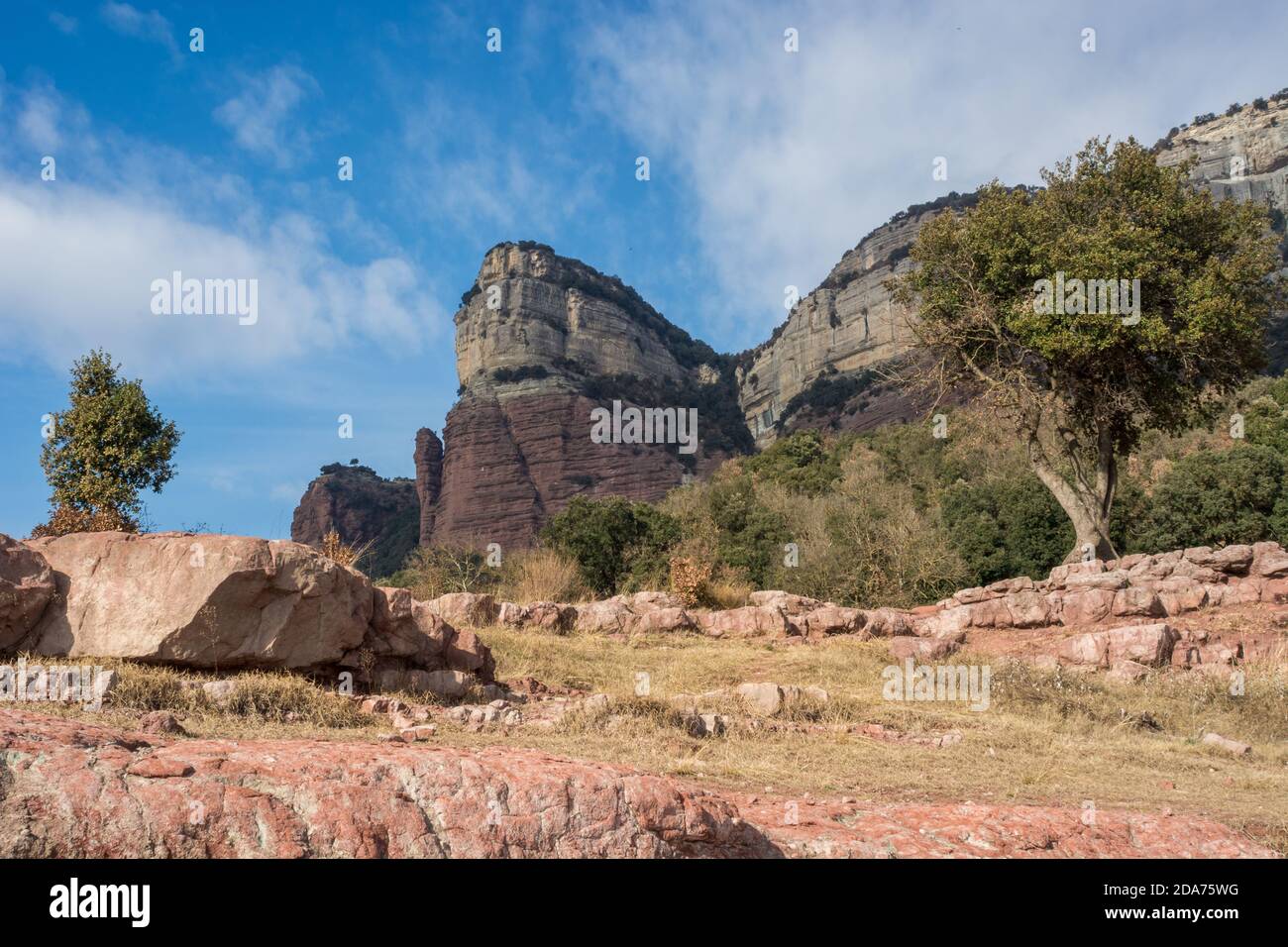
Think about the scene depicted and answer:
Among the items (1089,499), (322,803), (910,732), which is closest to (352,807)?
(322,803)

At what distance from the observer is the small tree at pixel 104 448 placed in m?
19.0

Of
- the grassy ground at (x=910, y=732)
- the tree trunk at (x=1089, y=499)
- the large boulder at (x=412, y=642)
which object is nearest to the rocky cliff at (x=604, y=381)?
the tree trunk at (x=1089, y=499)

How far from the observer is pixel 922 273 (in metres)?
21.5

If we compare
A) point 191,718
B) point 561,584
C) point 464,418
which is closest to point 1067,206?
point 561,584

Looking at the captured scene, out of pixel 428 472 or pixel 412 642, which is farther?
pixel 428 472

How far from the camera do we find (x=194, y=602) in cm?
941

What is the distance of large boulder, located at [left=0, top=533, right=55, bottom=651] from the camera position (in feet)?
29.8

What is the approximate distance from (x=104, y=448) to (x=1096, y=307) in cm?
2036

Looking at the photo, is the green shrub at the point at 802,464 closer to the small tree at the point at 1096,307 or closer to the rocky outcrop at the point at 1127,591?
the small tree at the point at 1096,307

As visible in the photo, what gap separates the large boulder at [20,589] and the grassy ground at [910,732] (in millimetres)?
1276

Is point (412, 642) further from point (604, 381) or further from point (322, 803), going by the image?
point (604, 381)

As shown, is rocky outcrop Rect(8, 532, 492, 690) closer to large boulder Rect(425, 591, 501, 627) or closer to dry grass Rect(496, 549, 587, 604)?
large boulder Rect(425, 591, 501, 627)
